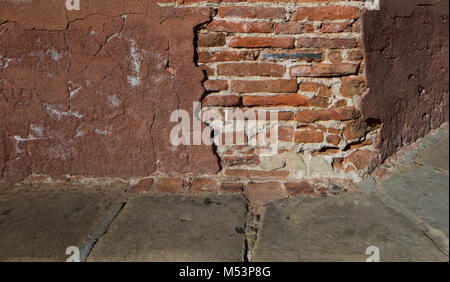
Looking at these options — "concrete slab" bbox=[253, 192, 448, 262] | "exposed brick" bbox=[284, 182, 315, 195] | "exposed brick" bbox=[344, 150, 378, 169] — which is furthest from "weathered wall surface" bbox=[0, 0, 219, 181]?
"exposed brick" bbox=[344, 150, 378, 169]

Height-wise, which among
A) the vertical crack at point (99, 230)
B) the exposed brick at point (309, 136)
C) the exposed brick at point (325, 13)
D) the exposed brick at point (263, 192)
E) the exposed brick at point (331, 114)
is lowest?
the vertical crack at point (99, 230)

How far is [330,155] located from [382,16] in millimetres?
823

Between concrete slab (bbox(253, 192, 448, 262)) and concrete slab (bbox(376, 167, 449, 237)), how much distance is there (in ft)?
0.27

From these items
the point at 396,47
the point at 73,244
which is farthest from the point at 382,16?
the point at 73,244

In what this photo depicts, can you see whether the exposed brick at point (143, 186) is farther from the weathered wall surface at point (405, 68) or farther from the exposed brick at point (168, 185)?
the weathered wall surface at point (405, 68)

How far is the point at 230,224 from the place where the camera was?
1.44m

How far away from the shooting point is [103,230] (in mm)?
1413

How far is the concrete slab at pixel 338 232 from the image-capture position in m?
1.22

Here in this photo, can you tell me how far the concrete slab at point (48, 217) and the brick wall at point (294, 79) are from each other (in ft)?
2.44

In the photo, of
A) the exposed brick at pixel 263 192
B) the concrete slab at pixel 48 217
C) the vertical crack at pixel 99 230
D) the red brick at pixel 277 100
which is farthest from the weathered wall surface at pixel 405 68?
the concrete slab at pixel 48 217

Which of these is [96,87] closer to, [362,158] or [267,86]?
[267,86]

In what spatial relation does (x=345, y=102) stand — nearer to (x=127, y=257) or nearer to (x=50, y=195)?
(x=127, y=257)

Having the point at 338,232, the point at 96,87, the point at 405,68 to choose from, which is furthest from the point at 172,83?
the point at 405,68

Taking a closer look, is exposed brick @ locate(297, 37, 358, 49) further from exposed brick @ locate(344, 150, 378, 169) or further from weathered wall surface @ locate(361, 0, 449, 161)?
exposed brick @ locate(344, 150, 378, 169)
